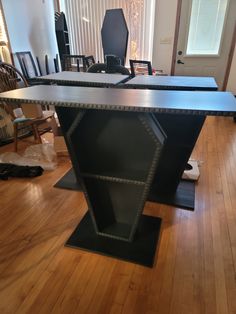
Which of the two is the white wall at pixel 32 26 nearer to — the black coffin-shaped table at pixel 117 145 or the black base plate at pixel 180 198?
the black coffin-shaped table at pixel 117 145

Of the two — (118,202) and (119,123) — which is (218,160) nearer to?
(118,202)

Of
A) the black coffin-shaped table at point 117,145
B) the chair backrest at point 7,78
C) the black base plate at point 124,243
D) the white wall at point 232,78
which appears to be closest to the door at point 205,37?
the white wall at point 232,78

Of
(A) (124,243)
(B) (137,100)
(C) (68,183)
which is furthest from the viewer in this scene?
(C) (68,183)

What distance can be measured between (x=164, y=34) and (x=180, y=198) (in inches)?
139

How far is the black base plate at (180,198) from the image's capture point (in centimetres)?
177

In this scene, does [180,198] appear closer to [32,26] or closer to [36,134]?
[36,134]

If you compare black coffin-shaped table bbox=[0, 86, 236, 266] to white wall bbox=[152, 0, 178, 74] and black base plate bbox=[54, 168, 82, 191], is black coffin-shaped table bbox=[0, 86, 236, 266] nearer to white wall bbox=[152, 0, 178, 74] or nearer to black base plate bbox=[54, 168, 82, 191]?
black base plate bbox=[54, 168, 82, 191]

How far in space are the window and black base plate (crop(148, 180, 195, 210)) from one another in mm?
3162

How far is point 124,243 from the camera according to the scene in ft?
4.67

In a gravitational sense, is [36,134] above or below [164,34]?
below

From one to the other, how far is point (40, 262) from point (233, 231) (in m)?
1.33

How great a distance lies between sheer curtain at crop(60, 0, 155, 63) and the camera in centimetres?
413

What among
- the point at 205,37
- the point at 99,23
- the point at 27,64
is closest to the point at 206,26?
the point at 205,37

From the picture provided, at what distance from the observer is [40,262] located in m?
1.31
